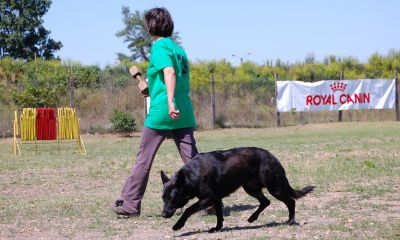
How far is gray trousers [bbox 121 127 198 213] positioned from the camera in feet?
25.1

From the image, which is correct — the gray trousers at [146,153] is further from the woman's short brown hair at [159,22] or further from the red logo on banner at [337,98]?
the red logo on banner at [337,98]

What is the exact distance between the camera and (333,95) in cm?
2928

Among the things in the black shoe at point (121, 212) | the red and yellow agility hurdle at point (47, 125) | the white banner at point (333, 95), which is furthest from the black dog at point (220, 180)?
the white banner at point (333, 95)

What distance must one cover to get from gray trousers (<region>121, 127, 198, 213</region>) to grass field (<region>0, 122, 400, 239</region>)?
8.9 inches

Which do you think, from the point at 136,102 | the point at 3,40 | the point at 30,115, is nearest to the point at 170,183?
the point at 30,115

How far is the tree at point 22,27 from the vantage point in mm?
45031

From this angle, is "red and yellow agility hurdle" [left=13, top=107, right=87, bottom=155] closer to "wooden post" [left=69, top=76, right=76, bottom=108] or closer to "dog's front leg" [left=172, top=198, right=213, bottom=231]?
"wooden post" [left=69, top=76, right=76, bottom=108]

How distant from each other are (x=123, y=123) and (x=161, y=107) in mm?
17930

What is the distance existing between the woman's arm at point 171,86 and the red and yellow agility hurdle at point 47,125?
11126mm

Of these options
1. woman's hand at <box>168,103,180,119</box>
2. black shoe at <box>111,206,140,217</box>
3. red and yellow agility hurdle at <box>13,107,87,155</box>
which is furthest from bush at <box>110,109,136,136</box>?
woman's hand at <box>168,103,180,119</box>

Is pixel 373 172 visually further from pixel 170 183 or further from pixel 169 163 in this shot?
pixel 170 183

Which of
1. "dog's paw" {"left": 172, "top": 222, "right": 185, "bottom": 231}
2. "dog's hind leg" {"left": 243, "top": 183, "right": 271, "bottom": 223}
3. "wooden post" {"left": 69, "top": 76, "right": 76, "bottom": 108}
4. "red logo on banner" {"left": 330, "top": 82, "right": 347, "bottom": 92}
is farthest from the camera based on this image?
"red logo on banner" {"left": 330, "top": 82, "right": 347, "bottom": 92}

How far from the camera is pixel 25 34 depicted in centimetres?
4606

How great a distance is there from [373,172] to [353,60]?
85.5ft
